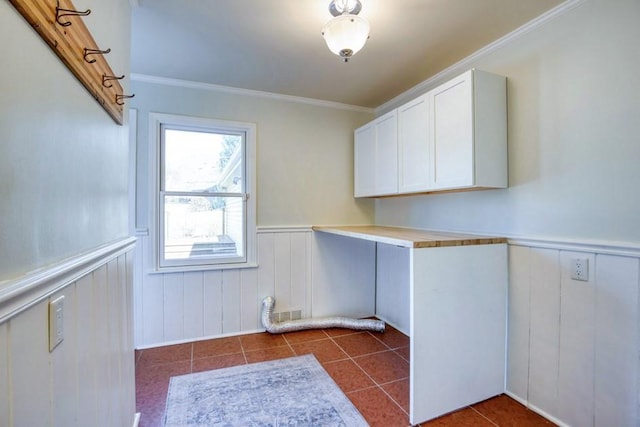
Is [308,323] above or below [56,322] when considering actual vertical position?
below

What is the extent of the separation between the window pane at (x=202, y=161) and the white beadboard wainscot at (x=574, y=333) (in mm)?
2454

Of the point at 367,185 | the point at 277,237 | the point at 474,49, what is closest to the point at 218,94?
the point at 277,237

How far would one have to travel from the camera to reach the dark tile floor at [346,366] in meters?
1.81

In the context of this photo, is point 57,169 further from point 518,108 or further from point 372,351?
point 372,351

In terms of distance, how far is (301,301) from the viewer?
3.20m

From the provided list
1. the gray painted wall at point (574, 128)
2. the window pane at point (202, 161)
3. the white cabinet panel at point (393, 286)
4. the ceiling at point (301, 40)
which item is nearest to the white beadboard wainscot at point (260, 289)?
the white cabinet panel at point (393, 286)

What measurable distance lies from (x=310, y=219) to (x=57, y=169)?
2.55 meters

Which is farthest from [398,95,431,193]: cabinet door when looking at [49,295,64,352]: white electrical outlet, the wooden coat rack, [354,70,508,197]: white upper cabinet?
[49,295,64,352]: white electrical outlet

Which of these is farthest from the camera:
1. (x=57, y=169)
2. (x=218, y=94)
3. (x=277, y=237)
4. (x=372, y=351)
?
(x=277, y=237)

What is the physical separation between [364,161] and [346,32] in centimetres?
167

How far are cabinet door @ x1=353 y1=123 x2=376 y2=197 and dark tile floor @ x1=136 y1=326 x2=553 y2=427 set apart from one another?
A: 145cm

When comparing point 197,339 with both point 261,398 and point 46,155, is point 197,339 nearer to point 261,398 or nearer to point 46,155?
point 261,398

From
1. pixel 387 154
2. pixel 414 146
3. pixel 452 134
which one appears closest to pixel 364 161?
pixel 387 154

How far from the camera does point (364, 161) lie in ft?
10.5
